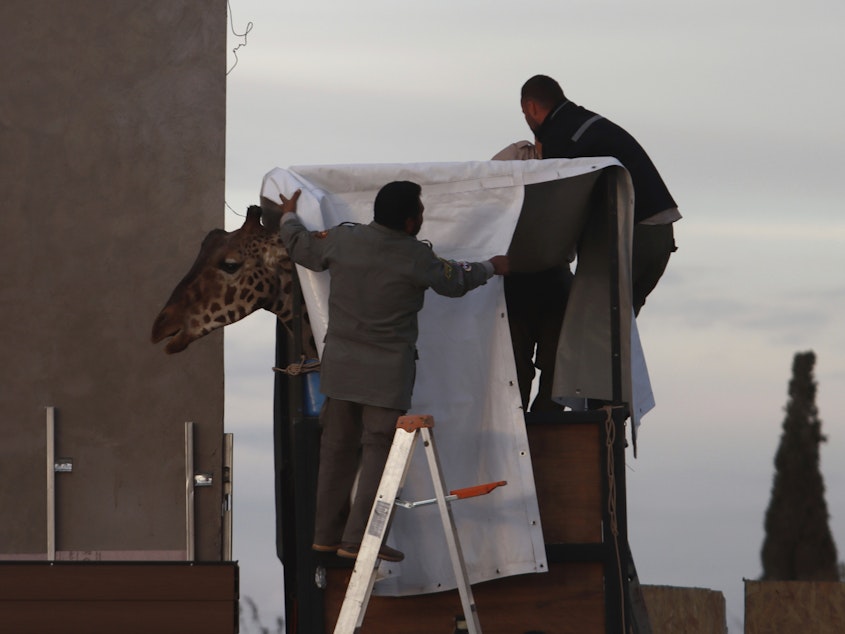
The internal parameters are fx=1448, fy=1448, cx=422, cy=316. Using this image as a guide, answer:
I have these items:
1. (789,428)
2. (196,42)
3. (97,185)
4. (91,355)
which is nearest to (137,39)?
(196,42)

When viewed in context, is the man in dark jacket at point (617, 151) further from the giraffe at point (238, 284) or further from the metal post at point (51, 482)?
the metal post at point (51, 482)

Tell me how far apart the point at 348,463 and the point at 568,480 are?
1.13m

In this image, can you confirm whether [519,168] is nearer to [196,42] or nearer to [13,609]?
[13,609]

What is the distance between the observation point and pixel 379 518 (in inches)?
245

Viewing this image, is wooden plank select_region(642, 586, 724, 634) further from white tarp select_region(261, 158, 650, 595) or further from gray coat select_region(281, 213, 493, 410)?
gray coat select_region(281, 213, 493, 410)

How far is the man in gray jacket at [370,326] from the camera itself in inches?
253

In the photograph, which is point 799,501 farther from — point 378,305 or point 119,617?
point 378,305

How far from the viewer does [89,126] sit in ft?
40.4

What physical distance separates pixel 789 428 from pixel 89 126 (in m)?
11.1

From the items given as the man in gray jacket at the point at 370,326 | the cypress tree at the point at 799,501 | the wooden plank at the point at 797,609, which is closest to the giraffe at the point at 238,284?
the man in gray jacket at the point at 370,326

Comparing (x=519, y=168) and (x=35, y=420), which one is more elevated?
(x=519, y=168)

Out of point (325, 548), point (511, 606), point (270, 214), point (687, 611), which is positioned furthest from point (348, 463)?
point (687, 611)

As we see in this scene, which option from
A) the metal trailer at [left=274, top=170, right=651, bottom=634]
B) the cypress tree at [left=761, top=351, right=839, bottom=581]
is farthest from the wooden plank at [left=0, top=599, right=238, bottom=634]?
the cypress tree at [left=761, top=351, right=839, bottom=581]

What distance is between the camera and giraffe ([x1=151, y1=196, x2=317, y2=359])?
7395 mm
